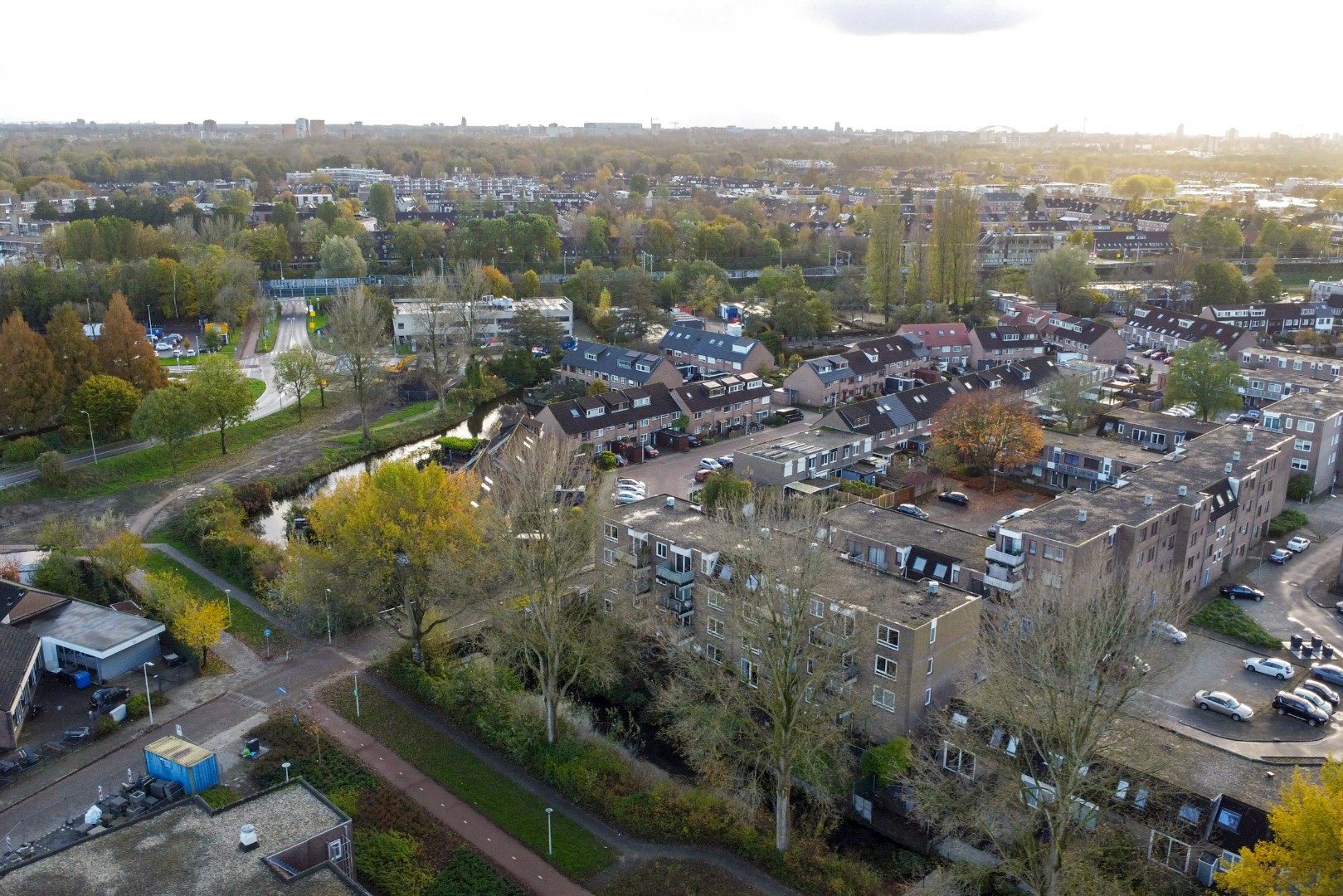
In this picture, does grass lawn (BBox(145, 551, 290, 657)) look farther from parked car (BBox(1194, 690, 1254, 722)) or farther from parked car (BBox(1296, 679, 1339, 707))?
parked car (BBox(1296, 679, 1339, 707))

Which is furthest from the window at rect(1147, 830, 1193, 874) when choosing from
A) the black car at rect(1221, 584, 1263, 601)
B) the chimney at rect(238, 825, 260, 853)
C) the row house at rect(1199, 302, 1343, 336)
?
the row house at rect(1199, 302, 1343, 336)

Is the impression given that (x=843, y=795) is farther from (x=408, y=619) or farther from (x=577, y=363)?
(x=577, y=363)

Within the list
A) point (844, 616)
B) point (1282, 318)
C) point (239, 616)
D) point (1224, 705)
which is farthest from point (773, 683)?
point (1282, 318)

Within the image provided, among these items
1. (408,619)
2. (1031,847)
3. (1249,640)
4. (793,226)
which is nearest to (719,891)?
(1031,847)

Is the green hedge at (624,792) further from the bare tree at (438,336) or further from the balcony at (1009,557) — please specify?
the bare tree at (438,336)

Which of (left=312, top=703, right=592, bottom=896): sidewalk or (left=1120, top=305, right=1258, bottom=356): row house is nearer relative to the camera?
(left=312, top=703, right=592, bottom=896): sidewalk
